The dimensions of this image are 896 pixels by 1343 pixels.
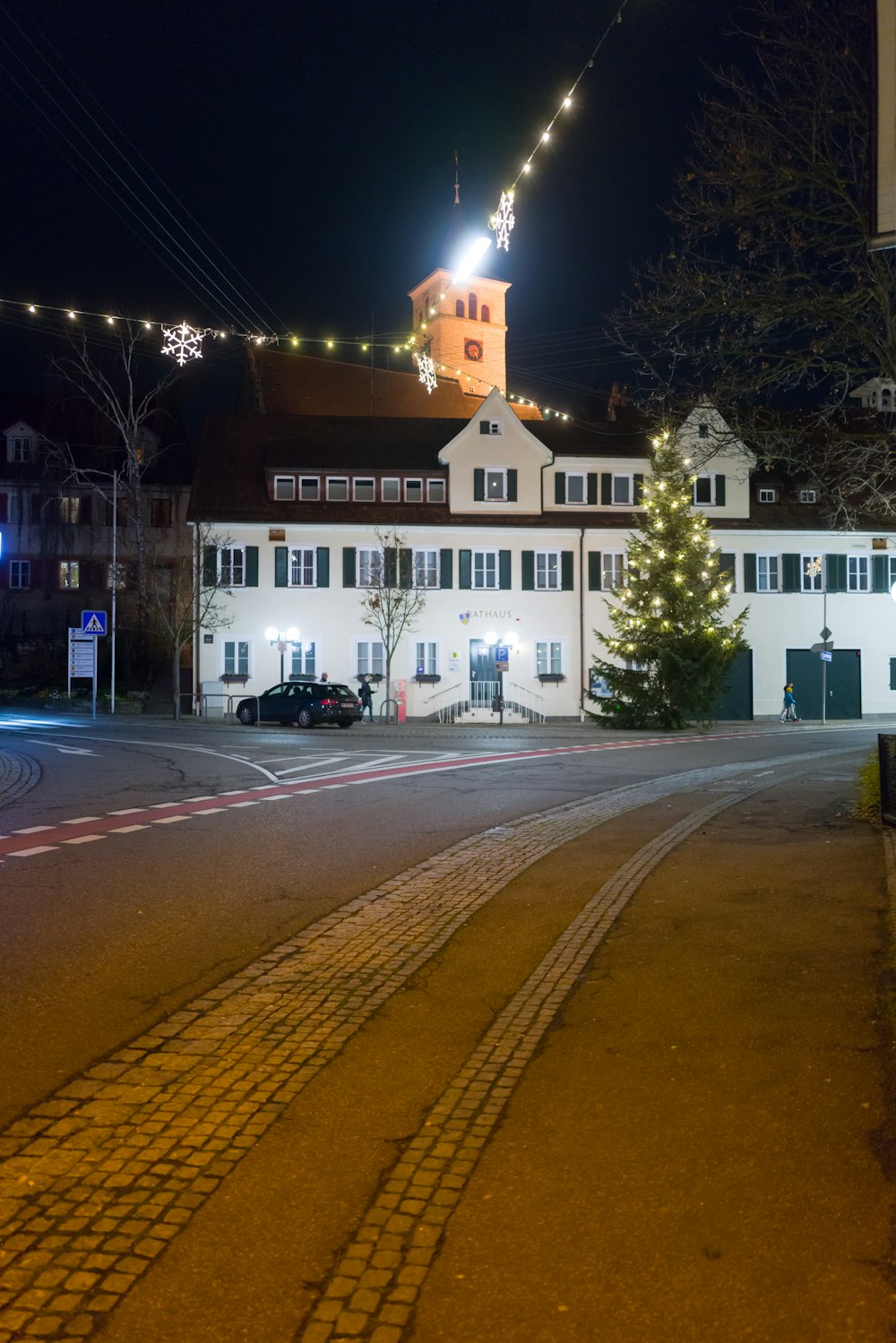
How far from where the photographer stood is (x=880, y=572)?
52281 millimetres

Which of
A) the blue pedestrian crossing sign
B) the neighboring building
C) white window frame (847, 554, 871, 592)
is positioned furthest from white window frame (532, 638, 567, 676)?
the neighboring building

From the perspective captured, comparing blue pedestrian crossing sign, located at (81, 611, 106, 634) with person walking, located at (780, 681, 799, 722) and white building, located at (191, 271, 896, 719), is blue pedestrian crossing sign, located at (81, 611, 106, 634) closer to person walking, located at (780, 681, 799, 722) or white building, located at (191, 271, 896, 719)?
white building, located at (191, 271, 896, 719)

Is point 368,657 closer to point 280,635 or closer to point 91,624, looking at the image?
point 280,635

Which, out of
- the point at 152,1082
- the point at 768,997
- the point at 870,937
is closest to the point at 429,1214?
the point at 152,1082

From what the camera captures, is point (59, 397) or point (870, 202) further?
point (59, 397)

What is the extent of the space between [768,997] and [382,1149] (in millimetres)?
3038

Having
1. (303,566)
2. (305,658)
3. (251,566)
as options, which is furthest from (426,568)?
(251,566)

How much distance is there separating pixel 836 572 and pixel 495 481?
1432 cm

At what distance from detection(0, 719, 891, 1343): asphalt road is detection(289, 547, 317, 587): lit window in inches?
1326

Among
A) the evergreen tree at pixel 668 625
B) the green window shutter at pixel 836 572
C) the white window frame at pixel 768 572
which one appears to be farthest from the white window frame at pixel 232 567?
the green window shutter at pixel 836 572

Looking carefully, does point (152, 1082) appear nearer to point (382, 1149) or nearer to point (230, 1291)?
point (382, 1149)

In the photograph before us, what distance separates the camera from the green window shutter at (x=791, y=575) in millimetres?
51156

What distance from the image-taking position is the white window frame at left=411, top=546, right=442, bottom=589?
4900 centimetres

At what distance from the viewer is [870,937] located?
28.1 ft
